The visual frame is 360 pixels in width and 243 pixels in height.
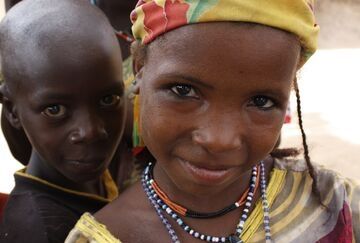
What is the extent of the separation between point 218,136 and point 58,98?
1.98ft

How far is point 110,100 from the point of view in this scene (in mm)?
1523

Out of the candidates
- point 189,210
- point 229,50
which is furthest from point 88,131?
point 229,50

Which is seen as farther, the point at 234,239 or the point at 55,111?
the point at 55,111

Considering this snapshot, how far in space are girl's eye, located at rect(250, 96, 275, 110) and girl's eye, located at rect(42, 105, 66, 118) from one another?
2.07ft

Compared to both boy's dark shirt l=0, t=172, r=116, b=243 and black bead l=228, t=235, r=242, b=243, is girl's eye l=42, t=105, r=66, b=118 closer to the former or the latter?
boy's dark shirt l=0, t=172, r=116, b=243

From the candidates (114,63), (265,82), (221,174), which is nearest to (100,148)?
(114,63)

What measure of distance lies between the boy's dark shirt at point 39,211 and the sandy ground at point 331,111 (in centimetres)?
140

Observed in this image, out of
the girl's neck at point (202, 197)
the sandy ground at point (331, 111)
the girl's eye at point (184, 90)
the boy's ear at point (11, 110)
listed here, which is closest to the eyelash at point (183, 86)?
the girl's eye at point (184, 90)

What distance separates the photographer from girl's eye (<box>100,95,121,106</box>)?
150 cm

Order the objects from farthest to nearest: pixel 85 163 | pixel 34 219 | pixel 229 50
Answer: pixel 85 163 < pixel 34 219 < pixel 229 50

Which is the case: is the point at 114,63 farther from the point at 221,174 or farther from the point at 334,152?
the point at 334,152

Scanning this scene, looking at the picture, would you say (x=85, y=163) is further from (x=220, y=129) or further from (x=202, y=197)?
(x=220, y=129)

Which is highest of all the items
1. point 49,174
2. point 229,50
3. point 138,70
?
point 229,50

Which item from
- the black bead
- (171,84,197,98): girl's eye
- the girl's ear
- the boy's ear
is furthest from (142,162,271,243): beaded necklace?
the boy's ear
